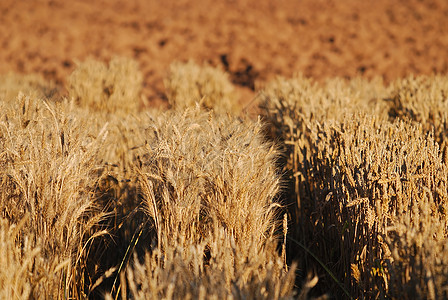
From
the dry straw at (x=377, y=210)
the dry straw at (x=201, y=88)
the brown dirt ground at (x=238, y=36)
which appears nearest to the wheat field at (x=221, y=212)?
the dry straw at (x=377, y=210)

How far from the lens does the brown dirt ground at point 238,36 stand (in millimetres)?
8602

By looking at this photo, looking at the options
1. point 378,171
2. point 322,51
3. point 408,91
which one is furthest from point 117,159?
point 322,51

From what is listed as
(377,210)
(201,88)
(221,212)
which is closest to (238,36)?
(201,88)

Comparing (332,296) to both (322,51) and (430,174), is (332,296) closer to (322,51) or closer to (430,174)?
(430,174)

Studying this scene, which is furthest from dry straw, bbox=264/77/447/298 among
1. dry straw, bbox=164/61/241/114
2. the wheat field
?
dry straw, bbox=164/61/241/114

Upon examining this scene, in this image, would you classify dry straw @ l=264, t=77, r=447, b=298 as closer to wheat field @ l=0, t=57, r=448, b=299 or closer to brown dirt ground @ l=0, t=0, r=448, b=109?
wheat field @ l=0, t=57, r=448, b=299

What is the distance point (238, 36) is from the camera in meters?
10.2

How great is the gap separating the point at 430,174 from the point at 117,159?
7.11ft

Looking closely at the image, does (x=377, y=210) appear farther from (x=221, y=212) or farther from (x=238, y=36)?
(x=238, y=36)

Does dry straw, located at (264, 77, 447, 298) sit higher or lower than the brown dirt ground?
lower

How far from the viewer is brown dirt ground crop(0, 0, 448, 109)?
860 centimetres

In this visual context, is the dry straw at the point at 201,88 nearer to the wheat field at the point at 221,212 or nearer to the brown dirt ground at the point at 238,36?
the brown dirt ground at the point at 238,36

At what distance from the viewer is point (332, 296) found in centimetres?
210

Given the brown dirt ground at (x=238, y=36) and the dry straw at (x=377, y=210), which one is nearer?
the dry straw at (x=377, y=210)
